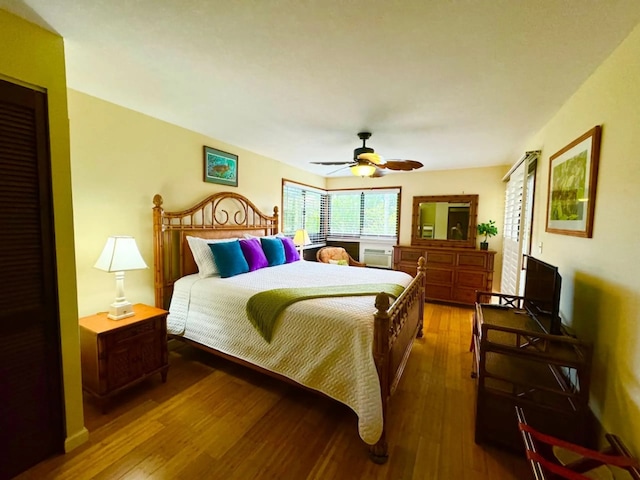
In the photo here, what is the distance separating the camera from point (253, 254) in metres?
3.24

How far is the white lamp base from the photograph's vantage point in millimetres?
2152

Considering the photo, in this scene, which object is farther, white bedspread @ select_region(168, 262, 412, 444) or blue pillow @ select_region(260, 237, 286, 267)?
blue pillow @ select_region(260, 237, 286, 267)

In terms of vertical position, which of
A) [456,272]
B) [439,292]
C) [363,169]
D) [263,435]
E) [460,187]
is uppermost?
[460,187]

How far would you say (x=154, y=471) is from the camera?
155cm

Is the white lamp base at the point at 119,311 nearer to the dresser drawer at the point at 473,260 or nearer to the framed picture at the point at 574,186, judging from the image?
the framed picture at the point at 574,186

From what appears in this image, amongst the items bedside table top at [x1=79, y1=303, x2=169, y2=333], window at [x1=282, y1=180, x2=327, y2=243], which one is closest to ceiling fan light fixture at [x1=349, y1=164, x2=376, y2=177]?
window at [x1=282, y1=180, x2=327, y2=243]

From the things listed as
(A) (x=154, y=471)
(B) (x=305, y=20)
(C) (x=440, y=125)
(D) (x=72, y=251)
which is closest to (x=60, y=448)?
(A) (x=154, y=471)

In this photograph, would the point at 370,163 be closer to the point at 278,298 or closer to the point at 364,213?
the point at 278,298

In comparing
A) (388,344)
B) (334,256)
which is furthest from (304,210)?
(388,344)

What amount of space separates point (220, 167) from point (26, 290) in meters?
2.36

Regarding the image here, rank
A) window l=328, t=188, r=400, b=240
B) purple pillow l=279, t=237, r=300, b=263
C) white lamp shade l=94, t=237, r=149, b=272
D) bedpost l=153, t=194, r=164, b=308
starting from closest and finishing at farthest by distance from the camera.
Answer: white lamp shade l=94, t=237, r=149, b=272 < bedpost l=153, t=194, r=164, b=308 < purple pillow l=279, t=237, r=300, b=263 < window l=328, t=188, r=400, b=240

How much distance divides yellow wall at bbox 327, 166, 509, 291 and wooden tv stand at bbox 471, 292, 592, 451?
3146mm

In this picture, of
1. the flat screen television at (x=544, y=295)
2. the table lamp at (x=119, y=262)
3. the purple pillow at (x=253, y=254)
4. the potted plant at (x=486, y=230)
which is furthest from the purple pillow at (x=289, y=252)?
the potted plant at (x=486, y=230)

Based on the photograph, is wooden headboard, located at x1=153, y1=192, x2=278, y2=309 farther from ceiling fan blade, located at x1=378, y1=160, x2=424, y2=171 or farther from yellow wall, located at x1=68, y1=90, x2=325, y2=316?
ceiling fan blade, located at x1=378, y1=160, x2=424, y2=171
